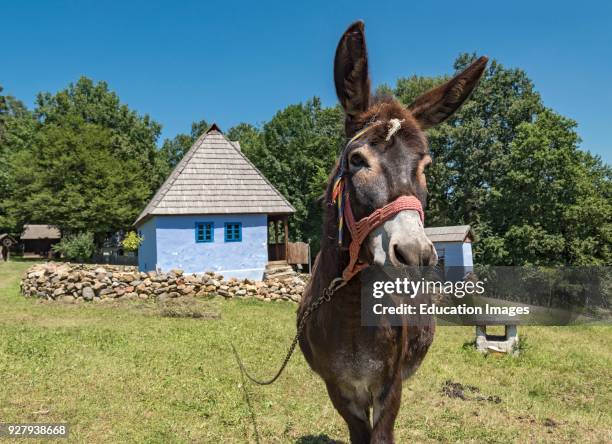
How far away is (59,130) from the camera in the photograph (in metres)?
37.2

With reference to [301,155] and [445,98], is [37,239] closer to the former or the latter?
[301,155]

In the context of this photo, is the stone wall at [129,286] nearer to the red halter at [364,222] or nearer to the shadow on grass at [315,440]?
the shadow on grass at [315,440]

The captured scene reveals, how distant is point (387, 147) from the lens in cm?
205

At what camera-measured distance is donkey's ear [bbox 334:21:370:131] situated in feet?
7.21

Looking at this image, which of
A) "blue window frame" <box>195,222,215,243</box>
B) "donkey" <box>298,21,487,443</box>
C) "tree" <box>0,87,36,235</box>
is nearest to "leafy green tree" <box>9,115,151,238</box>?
"tree" <box>0,87,36,235</box>

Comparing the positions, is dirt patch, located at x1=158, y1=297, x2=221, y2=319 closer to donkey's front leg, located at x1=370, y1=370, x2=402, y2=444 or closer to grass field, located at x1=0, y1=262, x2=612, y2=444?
grass field, located at x1=0, y1=262, x2=612, y2=444

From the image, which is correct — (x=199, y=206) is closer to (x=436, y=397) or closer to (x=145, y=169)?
(x=436, y=397)

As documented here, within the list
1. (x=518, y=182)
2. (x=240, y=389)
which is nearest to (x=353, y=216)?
(x=240, y=389)

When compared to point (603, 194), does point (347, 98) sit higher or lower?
lower

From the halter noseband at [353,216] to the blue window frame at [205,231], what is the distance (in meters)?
18.0

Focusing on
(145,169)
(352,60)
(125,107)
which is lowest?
(352,60)

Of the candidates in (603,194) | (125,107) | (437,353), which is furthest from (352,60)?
(125,107)

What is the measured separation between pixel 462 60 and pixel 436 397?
38318 millimetres
